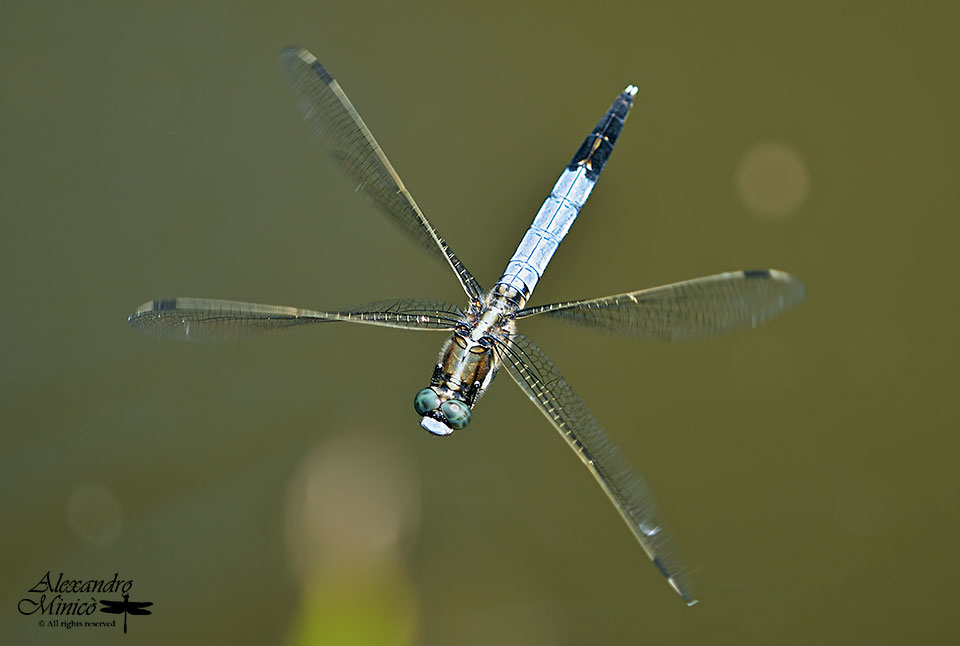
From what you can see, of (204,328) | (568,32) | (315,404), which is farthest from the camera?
(568,32)

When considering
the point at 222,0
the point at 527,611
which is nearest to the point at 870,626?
the point at 527,611

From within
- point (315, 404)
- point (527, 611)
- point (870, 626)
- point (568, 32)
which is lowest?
point (870, 626)

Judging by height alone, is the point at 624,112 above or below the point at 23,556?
above

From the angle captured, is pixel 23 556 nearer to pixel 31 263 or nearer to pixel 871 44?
pixel 31 263

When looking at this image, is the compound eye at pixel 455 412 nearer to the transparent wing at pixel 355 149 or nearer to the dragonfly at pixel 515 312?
the dragonfly at pixel 515 312

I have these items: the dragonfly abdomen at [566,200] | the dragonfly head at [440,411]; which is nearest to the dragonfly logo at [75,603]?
the dragonfly head at [440,411]

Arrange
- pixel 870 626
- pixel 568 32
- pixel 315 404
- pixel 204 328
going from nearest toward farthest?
pixel 204 328 < pixel 870 626 < pixel 315 404 < pixel 568 32

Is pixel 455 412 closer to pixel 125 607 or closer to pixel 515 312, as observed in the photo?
pixel 515 312
